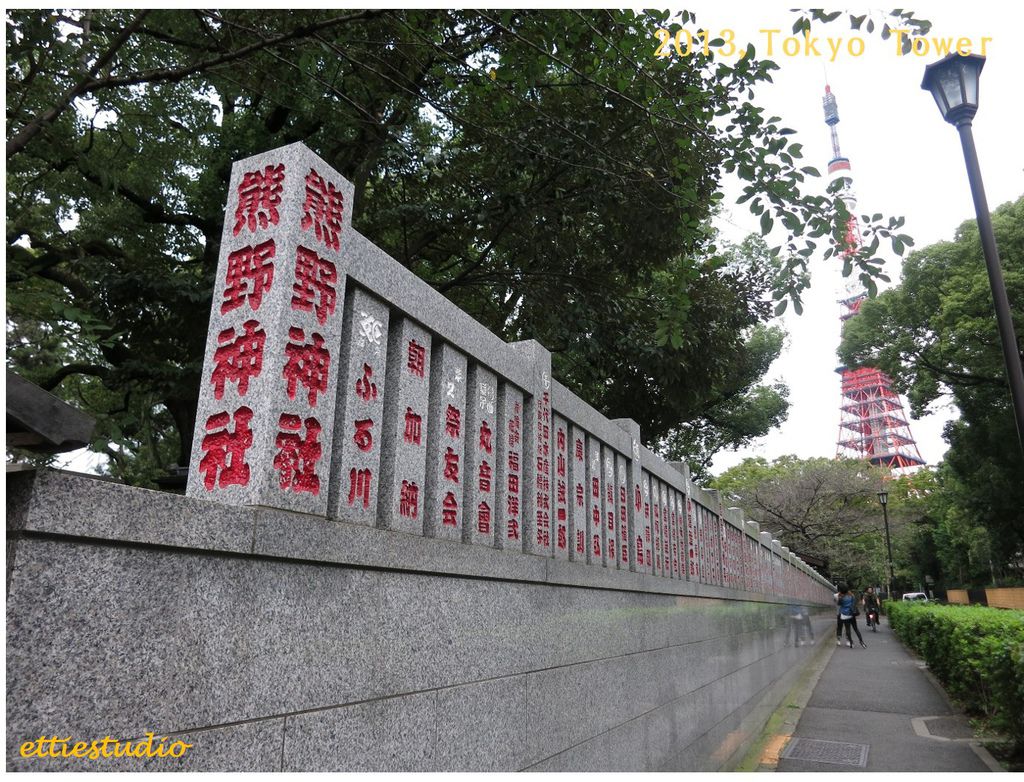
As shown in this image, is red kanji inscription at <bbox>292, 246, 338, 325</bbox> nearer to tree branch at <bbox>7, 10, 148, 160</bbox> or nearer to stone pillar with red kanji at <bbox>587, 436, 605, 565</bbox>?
tree branch at <bbox>7, 10, 148, 160</bbox>

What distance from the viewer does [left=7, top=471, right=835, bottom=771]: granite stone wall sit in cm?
172

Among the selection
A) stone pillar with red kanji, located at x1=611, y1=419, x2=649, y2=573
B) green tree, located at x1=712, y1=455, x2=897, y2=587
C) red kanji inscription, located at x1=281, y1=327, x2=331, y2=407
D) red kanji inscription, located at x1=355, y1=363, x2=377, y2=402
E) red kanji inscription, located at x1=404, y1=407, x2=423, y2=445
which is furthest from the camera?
green tree, located at x1=712, y1=455, x2=897, y2=587

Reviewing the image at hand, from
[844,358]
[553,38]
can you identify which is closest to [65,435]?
[553,38]

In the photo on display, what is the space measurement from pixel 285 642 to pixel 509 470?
79.3 inches

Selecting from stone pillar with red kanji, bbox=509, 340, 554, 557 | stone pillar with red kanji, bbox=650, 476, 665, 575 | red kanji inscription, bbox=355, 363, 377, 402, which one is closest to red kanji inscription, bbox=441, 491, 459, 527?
red kanji inscription, bbox=355, 363, 377, 402

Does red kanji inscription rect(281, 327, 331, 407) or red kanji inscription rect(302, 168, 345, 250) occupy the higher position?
red kanji inscription rect(302, 168, 345, 250)

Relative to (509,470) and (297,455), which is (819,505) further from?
(297,455)

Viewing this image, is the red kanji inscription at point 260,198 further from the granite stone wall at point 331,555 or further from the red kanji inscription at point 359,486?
the red kanji inscription at point 359,486

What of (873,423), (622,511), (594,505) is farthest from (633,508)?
(873,423)

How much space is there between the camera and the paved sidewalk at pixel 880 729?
7.45 m

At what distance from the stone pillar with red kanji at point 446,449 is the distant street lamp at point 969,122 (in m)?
6.24

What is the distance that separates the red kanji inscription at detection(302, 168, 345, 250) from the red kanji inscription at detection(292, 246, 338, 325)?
0.10 meters

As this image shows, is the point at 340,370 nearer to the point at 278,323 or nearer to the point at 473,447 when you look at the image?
the point at 278,323

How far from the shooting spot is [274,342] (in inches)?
100
